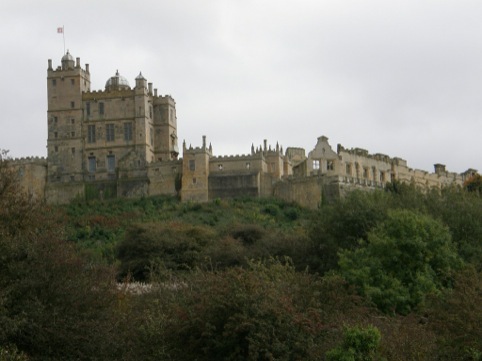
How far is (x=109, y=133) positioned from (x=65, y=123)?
10.7 ft

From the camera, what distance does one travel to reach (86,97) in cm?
7100

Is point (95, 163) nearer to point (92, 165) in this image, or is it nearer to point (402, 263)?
point (92, 165)

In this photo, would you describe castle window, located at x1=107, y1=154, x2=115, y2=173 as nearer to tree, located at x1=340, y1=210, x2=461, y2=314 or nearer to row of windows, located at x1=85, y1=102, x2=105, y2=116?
row of windows, located at x1=85, y1=102, x2=105, y2=116

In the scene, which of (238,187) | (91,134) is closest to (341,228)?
(238,187)

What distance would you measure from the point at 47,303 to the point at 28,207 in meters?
4.73

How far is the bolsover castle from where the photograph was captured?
2628 inches

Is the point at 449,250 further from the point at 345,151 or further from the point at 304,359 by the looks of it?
the point at 345,151

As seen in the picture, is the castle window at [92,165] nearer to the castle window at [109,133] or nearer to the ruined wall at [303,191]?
the castle window at [109,133]

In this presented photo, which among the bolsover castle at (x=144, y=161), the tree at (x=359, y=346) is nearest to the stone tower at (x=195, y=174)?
the bolsover castle at (x=144, y=161)

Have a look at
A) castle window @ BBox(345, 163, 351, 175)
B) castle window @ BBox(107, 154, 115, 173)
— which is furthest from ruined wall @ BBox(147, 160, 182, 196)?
castle window @ BBox(345, 163, 351, 175)

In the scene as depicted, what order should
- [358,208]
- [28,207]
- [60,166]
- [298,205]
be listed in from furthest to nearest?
A: [60,166] < [298,205] < [358,208] < [28,207]

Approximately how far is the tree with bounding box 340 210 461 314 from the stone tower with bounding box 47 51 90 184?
38598 millimetres

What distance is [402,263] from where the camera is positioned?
33.3 metres

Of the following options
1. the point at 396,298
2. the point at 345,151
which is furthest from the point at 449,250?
the point at 345,151
